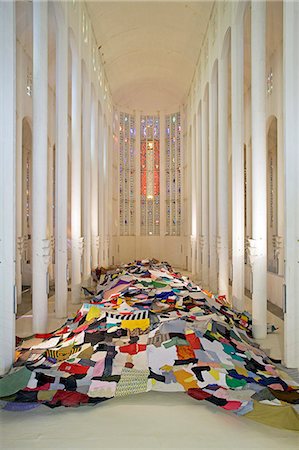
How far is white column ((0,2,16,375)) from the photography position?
5656 millimetres

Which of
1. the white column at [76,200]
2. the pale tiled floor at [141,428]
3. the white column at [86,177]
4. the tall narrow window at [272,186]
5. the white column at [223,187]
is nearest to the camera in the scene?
the pale tiled floor at [141,428]

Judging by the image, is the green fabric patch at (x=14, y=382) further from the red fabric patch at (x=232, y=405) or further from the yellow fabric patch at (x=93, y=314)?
the red fabric patch at (x=232, y=405)

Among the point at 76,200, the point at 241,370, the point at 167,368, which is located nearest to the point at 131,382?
the point at 167,368

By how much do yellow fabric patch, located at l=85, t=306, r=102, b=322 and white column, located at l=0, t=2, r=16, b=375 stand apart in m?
1.45

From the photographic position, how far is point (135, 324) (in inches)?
258

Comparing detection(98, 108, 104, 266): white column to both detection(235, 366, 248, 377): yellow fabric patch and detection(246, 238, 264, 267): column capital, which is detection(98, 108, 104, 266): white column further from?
detection(235, 366, 248, 377): yellow fabric patch

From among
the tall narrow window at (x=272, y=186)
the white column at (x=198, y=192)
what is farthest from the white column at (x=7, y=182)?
the tall narrow window at (x=272, y=186)

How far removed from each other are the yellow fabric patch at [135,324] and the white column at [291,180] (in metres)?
2.16

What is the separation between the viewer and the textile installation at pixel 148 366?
172 inches

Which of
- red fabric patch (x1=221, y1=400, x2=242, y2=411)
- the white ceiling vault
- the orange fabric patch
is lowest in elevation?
red fabric patch (x1=221, y1=400, x2=242, y2=411)

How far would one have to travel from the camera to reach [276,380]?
192 inches

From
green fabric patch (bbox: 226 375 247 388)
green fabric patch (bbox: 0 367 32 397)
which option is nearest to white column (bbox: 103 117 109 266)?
green fabric patch (bbox: 0 367 32 397)

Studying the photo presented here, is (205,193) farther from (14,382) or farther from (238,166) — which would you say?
(14,382)

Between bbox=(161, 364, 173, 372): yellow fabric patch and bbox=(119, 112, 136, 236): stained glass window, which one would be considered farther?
bbox=(119, 112, 136, 236): stained glass window
